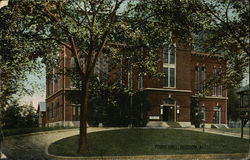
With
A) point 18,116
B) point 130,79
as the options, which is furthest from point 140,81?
point 18,116

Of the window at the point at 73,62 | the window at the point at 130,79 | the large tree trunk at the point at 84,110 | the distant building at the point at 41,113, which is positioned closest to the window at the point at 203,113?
the window at the point at 130,79

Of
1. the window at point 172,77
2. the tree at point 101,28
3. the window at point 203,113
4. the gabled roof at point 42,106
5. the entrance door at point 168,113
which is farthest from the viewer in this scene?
the window at point 203,113

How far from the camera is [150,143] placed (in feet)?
14.5

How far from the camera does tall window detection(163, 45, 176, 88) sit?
15.1 feet

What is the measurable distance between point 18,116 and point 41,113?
290mm

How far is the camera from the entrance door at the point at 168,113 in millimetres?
4441

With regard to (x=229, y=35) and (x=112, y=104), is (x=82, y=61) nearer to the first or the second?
(x=112, y=104)

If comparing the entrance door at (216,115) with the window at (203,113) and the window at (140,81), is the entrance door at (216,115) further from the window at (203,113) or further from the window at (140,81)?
the window at (140,81)

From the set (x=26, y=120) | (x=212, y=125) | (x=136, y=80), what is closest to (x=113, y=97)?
(x=136, y=80)

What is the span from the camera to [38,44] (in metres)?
4.25

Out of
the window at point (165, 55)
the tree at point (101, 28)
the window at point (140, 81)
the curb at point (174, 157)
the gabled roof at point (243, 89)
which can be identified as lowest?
the curb at point (174, 157)

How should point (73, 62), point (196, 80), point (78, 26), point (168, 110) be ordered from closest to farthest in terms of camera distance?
point (78, 26), point (73, 62), point (168, 110), point (196, 80)

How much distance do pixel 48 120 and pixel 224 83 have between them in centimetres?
266

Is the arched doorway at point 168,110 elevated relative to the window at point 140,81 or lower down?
lower down
